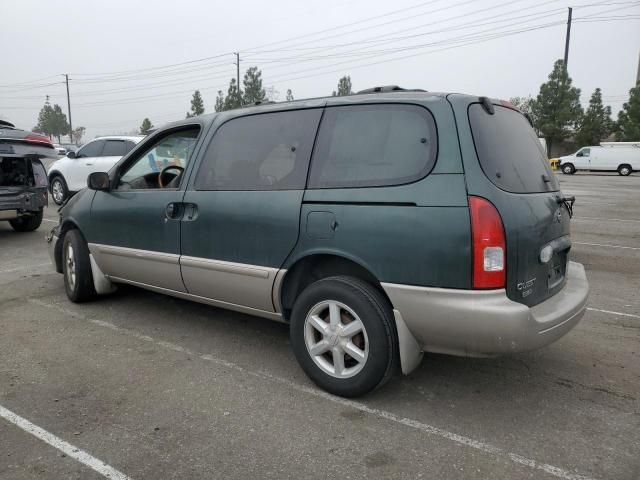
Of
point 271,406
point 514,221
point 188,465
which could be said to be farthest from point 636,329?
point 188,465

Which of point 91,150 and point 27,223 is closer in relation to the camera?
point 27,223

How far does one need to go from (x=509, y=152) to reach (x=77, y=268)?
12.8ft

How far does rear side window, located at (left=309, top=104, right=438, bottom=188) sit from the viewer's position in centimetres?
291

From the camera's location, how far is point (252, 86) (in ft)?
193

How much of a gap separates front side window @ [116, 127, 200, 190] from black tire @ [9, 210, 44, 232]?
19.3ft

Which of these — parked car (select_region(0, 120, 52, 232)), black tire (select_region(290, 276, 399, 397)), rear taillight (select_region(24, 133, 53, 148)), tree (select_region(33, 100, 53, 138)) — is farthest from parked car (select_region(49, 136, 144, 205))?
tree (select_region(33, 100, 53, 138))

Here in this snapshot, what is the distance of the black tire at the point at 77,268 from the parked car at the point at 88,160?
27.7 ft

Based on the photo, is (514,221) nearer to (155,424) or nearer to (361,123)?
(361,123)

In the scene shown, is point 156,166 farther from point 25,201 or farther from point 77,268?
point 25,201

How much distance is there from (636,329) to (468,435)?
2542mm

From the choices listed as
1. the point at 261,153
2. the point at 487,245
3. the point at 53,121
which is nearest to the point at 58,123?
the point at 53,121

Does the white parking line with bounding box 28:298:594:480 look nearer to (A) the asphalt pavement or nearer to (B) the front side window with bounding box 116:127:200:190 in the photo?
(A) the asphalt pavement

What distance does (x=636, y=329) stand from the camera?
4.46m

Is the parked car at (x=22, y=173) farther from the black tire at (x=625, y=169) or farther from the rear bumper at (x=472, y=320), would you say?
the black tire at (x=625, y=169)
